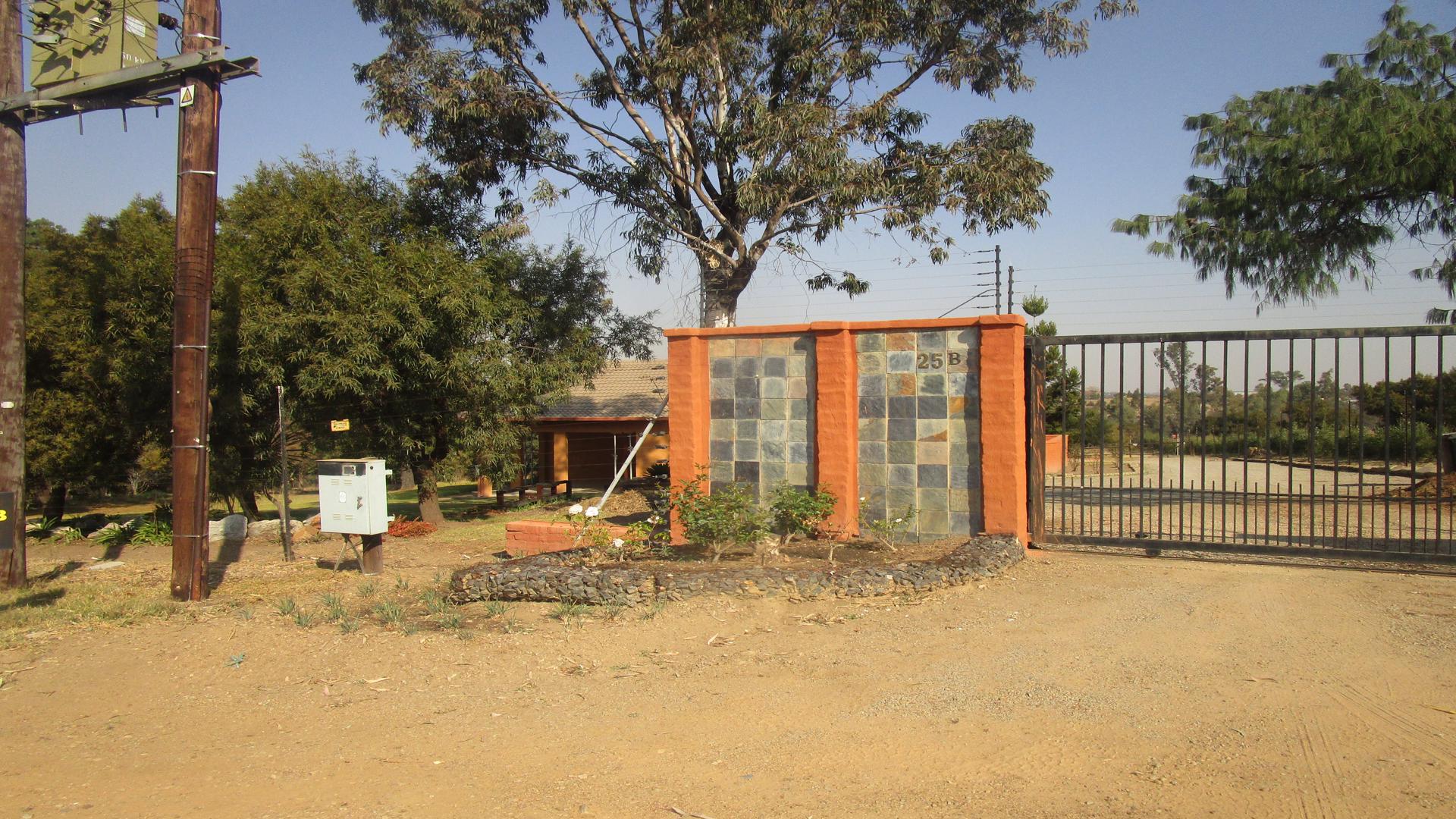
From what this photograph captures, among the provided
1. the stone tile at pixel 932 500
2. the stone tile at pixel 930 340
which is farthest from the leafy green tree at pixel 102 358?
Result: the stone tile at pixel 932 500

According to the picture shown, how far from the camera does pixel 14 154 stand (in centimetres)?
991

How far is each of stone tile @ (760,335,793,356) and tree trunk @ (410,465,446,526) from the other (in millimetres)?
9155

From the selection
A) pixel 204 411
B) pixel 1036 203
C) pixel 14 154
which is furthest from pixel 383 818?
pixel 1036 203

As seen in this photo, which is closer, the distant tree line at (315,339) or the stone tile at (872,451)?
the stone tile at (872,451)

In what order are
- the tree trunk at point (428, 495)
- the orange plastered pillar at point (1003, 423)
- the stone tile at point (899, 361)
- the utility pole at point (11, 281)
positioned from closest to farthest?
the orange plastered pillar at point (1003, 423), the stone tile at point (899, 361), the utility pole at point (11, 281), the tree trunk at point (428, 495)

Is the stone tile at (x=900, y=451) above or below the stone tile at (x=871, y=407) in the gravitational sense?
below

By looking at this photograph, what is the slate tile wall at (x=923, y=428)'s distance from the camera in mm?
9367

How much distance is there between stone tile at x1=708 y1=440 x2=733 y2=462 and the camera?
1028 cm

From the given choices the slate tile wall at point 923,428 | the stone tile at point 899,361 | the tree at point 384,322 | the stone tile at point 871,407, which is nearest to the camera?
the slate tile wall at point 923,428

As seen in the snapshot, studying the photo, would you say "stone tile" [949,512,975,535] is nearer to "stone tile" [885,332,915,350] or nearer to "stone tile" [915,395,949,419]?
"stone tile" [915,395,949,419]

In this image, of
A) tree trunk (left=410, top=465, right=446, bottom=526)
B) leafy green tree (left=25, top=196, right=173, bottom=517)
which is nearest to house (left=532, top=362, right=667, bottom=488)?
Result: tree trunk (left=410, top=465, right=446, bottom=526)

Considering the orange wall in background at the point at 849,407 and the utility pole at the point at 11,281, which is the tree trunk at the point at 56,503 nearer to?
the utility pole at the point at 11,281

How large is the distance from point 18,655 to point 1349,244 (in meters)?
16.3

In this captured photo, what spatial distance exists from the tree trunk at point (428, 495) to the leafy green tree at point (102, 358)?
170 inches
